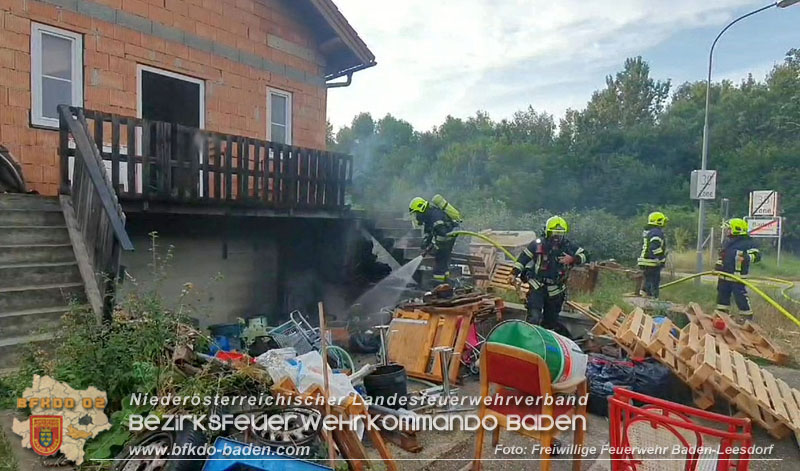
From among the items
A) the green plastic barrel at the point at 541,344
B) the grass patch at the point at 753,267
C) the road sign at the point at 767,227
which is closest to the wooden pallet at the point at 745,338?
the green plastic barrel at the point at 541,344

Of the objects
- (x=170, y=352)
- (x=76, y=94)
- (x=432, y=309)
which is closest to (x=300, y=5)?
(x=76, y=94)

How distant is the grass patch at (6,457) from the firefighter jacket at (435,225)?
613cm

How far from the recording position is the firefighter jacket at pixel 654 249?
895cm

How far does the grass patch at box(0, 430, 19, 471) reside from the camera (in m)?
3.24

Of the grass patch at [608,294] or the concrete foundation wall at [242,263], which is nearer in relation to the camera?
the concrete foundation wall at [242,263]

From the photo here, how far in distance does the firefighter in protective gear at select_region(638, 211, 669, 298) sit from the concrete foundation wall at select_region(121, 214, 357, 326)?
208 inches

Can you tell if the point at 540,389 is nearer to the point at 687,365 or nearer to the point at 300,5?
the point at 687,365

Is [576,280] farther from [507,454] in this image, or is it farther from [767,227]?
[507,454]

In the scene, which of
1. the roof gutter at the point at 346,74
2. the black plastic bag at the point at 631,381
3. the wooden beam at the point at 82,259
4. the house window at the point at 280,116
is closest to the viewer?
the wooden beam at the point at 82,259

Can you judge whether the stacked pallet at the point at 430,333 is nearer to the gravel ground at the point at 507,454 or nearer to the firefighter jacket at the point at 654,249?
the gravel ground at the point at 507,454

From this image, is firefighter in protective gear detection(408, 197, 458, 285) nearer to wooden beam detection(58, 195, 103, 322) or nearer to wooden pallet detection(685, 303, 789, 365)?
wooden pallet detection(685, 303, 789, 365)

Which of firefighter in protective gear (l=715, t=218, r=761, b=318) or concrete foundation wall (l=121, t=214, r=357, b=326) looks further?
firefighter in protective gear (l=715, t=218, r=761, b=318)

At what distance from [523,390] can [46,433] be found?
3.36 m

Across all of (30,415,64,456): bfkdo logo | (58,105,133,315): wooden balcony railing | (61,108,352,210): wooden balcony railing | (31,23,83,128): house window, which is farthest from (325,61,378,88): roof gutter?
(30,415,64,456): bfkdo logo
